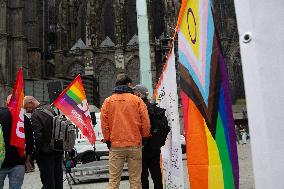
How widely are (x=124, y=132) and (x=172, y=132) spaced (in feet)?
1.66

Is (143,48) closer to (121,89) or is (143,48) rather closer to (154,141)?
(154,141)

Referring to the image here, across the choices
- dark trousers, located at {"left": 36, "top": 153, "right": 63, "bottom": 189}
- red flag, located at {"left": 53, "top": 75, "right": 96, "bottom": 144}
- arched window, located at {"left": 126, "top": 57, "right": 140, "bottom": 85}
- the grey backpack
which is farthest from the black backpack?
arched window, located at {"left": 126, "top": 57, "right": 140, "bottom": 85}

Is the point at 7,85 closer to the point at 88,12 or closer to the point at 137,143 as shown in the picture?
the point at 88,12

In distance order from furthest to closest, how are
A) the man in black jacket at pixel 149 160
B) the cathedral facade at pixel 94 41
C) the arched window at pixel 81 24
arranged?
1. the arched window at pixel 81 24
2. the cathedral facade at pixel 94 41
3. the man in black jacket at pixel 149 160

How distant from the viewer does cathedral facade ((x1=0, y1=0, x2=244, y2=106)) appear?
92.2 feet

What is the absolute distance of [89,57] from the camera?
2884 centimetres

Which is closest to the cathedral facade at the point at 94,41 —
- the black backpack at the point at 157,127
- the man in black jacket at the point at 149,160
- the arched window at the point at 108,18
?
the arched window at the point at 108,18

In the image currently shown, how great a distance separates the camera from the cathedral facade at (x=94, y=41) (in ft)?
92.2

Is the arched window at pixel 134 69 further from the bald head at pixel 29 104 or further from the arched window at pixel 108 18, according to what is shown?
the bald head at pixel 29 104

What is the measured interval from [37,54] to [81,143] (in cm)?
1766

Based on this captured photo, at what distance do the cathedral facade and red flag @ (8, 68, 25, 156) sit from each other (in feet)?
72.9

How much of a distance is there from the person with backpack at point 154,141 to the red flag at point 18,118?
126 cm

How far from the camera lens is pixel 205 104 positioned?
6.41 feet

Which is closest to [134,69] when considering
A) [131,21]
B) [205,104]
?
[131,21]
